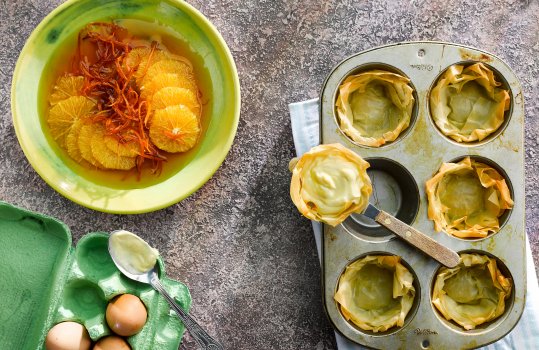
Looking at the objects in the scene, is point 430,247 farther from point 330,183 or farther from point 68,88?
point 68,88

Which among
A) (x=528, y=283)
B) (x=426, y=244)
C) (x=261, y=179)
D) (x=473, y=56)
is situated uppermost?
→ (x=473, y=56)

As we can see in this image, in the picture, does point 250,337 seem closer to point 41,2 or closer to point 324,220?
point 324,220

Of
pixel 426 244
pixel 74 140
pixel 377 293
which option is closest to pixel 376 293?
pixel 377 293

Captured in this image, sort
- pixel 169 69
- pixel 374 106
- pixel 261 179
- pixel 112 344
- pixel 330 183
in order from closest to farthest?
pixel 330 183, pixel 112 344, pixel 374 106, pixel 169 69, pixel 261 179

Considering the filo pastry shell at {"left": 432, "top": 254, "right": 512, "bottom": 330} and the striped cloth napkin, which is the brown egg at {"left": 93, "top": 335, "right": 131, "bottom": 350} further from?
the filo pastry shell at {"left": 432, "top": 254, "right": 512, "bottom": 330}

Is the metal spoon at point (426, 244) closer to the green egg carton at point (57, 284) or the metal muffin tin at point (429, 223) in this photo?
the metal muffin tin at point (429, 223)

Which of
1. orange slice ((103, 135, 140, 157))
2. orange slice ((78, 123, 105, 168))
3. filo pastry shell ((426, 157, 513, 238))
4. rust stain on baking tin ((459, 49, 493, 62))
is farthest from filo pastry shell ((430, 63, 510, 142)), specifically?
orange slice ((78, 123, 105, 168))

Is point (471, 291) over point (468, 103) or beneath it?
beneath

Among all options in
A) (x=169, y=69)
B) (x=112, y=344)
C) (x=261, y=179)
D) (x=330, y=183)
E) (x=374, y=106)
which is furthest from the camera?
(x=261, y=179)

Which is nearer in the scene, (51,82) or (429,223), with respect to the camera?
(429,223)
